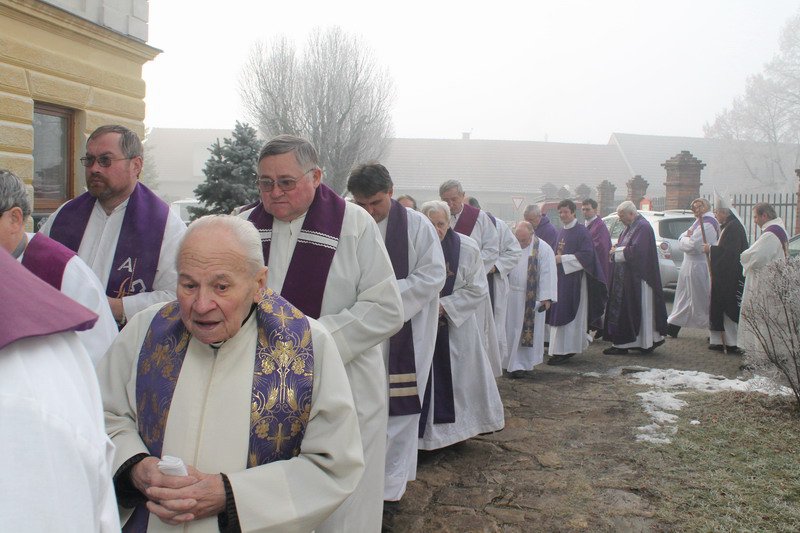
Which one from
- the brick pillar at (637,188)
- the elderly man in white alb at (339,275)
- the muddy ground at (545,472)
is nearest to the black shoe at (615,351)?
the muddy ground at (545,472)

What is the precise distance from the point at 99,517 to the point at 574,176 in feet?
179

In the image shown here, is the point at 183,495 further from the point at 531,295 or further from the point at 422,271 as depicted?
the point at 531,295

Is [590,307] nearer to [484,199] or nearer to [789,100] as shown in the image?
[789,100]

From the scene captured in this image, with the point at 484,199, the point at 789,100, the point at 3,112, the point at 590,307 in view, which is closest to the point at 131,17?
the point at 3,112

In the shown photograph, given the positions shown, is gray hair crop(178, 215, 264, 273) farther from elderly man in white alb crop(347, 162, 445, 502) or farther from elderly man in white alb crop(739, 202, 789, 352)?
elderly man in white alb crop(739, 202, 789, 352)

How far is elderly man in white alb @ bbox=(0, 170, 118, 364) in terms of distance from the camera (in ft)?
9.39

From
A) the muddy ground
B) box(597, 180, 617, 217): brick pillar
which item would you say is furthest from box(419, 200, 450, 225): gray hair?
box(597, 180, 617, 217): brick pillar

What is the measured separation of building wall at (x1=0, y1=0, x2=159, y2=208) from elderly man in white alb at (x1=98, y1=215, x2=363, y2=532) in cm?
744

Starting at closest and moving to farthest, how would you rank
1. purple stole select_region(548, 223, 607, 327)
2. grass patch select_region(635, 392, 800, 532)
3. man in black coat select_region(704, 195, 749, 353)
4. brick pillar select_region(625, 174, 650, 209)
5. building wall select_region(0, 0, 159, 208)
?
grass patch select_region(635, 392, 800, 532)
building wall select_region(0, 0, 159, 208)
purple stole select_region(548, 223, 607, 327)
man in black coat select_region(704, 195, 749, 353)
brick pillar select_region(625, 174, 650, 209)

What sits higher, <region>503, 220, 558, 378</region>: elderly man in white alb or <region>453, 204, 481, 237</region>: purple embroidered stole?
<region>453, 204, 481, 237</region>: purple embroidered stole

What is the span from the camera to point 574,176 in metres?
53.9

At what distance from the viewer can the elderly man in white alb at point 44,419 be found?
1132 millimetres

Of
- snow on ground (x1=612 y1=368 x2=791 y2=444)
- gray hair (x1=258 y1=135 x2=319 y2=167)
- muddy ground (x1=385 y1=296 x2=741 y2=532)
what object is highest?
gray hair (x1=258 y1=135 x2=319 y2=167)

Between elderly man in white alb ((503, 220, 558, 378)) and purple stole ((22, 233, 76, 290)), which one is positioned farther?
elderly man in white alb ((503, 220, 558, 378))
